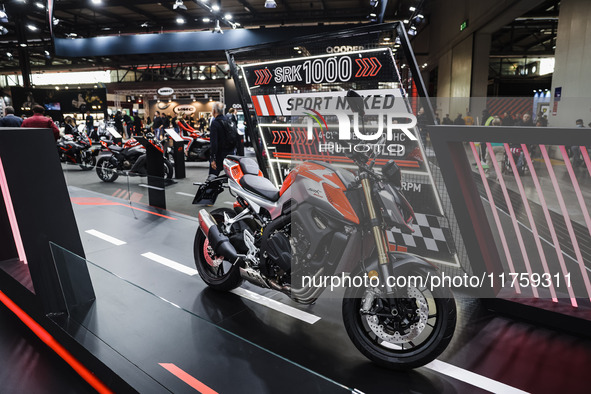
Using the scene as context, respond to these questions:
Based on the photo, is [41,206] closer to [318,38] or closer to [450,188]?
[450,188]

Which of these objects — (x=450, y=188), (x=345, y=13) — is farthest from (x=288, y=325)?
(x=345, y=13)

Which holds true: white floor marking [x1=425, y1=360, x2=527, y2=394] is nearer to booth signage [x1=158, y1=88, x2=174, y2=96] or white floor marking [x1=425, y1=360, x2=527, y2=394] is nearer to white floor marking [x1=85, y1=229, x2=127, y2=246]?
white floor marking [x1=85, y1=229, x2=127, y2=246]

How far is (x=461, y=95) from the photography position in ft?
53.1

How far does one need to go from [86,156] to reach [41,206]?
8810 millimetres

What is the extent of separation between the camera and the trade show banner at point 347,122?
2975mm

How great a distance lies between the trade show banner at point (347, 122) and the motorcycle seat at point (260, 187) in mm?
429

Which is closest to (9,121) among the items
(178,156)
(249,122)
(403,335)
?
(178,156)

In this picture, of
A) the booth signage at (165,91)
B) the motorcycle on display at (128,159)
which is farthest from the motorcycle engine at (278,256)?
the booth signage at (165,91)

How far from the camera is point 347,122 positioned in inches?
121

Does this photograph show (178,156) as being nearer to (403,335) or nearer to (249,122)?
(249,122)

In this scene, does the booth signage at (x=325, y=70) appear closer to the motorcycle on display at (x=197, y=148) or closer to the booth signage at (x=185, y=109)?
the motorcycle on display at (x=197, y=148)

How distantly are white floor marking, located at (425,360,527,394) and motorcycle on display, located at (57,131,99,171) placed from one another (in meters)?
9.44

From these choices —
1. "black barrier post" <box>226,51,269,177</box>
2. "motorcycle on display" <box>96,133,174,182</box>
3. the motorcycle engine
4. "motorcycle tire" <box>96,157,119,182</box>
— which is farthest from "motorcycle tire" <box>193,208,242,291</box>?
"motorcycle on display" <box>96,133,174,182</box>

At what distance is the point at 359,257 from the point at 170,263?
6.60 feet
